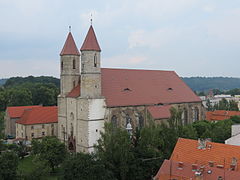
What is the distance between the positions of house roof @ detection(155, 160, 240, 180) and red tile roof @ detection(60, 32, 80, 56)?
86.4ft

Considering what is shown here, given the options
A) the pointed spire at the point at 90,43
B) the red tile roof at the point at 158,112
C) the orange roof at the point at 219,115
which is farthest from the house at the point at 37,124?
the orange roof at the point at 219,115

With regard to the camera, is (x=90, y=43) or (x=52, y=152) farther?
(x=90, y=43)

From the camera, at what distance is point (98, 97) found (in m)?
44.9

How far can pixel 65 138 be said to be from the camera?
49344 millimetres

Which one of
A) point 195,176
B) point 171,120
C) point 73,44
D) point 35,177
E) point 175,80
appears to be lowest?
point 35,177

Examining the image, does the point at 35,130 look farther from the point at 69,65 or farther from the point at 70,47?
the point at 70,47

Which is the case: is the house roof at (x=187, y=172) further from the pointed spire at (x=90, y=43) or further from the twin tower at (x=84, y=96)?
the pointed spire at (x=90, y=43)

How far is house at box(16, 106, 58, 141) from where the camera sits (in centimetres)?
5750

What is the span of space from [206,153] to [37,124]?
37.4 meters

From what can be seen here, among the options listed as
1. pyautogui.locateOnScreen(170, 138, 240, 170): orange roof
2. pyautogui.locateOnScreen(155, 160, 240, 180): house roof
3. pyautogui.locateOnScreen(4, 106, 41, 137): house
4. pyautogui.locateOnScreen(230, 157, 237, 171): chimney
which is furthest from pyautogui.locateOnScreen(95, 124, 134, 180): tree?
pyautogui.locateOnScreen(4, 106, 41, 137): house

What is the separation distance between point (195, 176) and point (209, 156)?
4351 millimetres

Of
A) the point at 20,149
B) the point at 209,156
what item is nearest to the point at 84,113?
the point at 20,149

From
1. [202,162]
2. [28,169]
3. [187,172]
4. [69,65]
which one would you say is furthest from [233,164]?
[69,65]

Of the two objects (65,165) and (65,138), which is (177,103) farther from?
(65,165)
